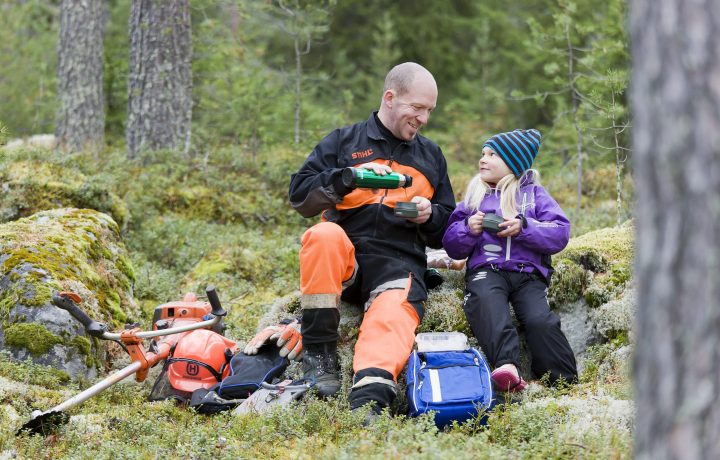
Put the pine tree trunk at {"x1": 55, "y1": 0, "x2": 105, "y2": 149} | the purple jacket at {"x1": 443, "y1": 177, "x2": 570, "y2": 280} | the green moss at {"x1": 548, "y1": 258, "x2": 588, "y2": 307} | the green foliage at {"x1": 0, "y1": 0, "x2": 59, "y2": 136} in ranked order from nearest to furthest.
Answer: the purple jacket at {"x1": 443, "y1": 177, "x2": 570, "y2": 280} → the green moss at {"x1": 548, "y1": 258, "x2": 588, "y2": 307} → the pine tree trunk at {"x1": 55, "y1": 0, "x2": 105, "y2": 149} → the green foliage at {"x1": 0, "y1": 0, "x2": 59, "y2": 136}

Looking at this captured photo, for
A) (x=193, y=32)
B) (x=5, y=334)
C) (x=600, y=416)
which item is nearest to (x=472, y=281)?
(x=600, y=416)

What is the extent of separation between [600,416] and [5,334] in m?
4.14

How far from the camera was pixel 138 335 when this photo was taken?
5.28 meters

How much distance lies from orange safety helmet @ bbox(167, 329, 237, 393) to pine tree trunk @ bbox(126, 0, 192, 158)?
5545 mm

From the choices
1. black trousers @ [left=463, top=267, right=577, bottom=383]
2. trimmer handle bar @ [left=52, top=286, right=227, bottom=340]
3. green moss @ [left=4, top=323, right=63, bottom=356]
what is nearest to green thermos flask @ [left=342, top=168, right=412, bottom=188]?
black trousers @ [left=463, top=267, right=577, bottom=383]

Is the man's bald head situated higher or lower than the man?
higher

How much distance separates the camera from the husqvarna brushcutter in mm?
4516

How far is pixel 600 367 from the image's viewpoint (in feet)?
17.9

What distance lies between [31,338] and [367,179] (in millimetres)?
2698

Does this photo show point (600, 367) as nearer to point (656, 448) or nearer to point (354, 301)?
point (354, 301)

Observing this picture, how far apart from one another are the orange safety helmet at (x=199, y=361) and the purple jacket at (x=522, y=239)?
1.92 meters

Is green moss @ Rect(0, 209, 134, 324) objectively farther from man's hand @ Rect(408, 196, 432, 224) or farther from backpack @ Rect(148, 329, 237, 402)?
man's hand @ Rect(408, 196, 432, 224)

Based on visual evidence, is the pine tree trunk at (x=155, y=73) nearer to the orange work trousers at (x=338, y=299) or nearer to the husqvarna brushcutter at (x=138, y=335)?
the husqvarna brushcutter at (x=138, y=335)

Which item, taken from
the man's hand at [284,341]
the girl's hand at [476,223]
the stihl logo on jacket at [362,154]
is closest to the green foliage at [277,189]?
the man's hand at [284,341]
